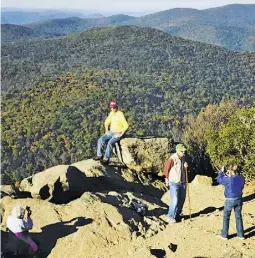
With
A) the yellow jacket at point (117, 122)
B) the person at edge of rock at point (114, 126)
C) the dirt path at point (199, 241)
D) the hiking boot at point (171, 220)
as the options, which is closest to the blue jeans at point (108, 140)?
the person at edge of rock at point (114, 126)

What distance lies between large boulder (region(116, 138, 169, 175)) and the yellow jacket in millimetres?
2239

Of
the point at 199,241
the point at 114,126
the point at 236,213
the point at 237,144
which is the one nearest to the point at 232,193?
the point at 236,213

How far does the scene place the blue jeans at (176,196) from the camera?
406 inches

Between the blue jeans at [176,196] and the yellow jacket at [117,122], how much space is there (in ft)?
11.7

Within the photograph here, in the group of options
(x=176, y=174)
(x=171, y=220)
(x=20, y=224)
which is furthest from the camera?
(x=171, y=220)

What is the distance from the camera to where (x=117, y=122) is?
13602mm

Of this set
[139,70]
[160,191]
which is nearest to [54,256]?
[160,191]

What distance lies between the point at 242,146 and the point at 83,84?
309ft

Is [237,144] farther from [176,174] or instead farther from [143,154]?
[176,174]

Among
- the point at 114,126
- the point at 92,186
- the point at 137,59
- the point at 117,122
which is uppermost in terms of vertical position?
the point at 117,122

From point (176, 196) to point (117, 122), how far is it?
3.96m

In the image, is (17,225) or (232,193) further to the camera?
(232,193)

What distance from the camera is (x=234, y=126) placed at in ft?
52.0

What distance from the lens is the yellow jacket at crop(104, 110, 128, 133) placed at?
43.9ft
